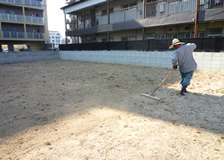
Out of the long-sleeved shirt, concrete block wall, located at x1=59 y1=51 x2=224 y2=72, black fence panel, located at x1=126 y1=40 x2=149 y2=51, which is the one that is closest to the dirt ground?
the long-sleeved shirt

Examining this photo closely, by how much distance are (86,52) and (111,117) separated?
13.0 metres

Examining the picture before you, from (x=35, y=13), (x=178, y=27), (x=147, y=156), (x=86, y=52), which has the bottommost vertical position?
(x=147, y=156)

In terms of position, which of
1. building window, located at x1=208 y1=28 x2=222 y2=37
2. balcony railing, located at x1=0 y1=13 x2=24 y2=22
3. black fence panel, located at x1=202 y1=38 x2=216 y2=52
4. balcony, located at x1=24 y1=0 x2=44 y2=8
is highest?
balcony, located at x1=24 y1=0 x2=44 y2=8

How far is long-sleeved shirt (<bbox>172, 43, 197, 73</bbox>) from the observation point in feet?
15.2

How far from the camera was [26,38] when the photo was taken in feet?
87.2

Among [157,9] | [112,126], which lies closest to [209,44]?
[157,9]

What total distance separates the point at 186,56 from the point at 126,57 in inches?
291

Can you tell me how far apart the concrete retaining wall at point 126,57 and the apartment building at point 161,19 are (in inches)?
86.6

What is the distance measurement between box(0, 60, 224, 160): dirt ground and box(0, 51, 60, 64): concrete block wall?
12836 mm

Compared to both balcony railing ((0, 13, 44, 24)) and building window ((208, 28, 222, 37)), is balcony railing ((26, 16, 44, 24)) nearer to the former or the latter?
balcony railing ((0, 13, 44, 24))

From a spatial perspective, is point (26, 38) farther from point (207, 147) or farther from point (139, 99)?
point (207, 147)

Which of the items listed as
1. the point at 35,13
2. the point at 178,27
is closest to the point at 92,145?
the point at 178,27

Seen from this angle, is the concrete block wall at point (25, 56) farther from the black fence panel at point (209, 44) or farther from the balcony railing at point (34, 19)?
the black fence panel at point (209, 44)

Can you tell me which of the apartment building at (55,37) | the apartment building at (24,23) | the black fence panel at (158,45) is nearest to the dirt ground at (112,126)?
the black fence panel at (158,45)
